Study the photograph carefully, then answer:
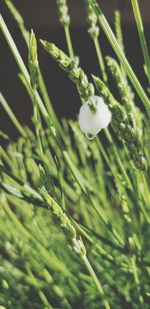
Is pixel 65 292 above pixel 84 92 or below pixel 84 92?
below

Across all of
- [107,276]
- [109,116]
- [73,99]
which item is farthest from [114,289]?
[73,99]

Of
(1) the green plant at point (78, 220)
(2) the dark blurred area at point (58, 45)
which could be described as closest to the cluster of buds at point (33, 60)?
(1) the green plant at point (78, 220)

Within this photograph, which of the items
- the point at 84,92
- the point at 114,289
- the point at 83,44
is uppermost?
the point at 84,92

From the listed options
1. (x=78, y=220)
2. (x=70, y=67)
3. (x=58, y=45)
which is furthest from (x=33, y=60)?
(x=58, y=45)

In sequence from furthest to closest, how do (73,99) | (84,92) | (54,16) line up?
(73,99), (54,16), (84,92)

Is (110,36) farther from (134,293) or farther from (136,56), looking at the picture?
(136,56)
